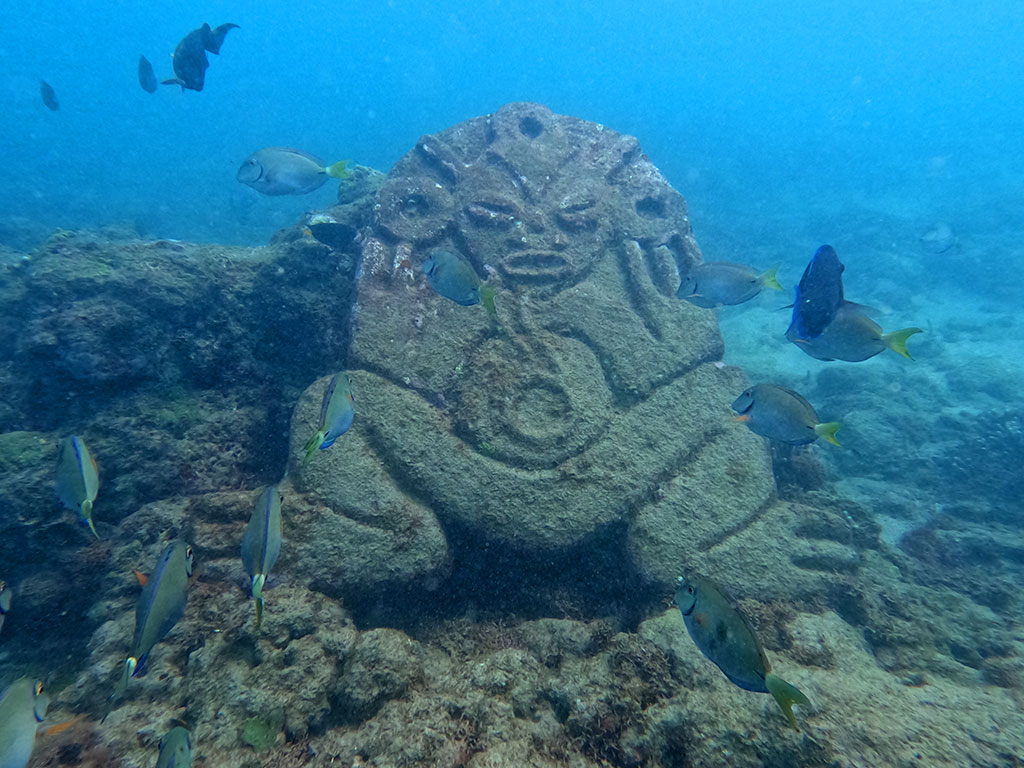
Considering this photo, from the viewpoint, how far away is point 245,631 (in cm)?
324

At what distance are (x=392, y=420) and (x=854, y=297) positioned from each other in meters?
18.6

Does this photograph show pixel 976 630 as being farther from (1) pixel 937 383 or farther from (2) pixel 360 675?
(1) pixel 937 383

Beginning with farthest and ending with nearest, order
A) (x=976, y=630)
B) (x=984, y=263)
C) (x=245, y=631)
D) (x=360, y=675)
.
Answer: (x=984, y=263)
(x=976, y=630)
(x=245, y=631)
(x=360, y=675)

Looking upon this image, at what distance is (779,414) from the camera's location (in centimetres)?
349

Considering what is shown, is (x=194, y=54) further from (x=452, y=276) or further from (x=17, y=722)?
(x=17, y=722)

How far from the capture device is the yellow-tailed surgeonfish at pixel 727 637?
7.09 feet

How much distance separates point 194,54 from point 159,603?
585cm

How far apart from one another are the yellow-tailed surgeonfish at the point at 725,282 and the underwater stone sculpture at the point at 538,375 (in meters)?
1.45

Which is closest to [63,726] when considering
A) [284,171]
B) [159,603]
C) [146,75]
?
[159,603]

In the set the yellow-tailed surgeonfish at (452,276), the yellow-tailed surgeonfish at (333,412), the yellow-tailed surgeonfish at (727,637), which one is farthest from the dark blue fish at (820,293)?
the yellow-tailed surgeonfish at (333,412)

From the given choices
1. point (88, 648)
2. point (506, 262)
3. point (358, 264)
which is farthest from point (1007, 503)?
point (88, 648)

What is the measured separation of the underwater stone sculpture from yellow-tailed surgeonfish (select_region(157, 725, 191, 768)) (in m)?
1.82

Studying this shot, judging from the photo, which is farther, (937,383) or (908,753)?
(937,383)

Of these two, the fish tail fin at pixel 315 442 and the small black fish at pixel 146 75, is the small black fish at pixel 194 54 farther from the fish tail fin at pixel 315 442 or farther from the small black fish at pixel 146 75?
the small black fish at pixel 146 75
